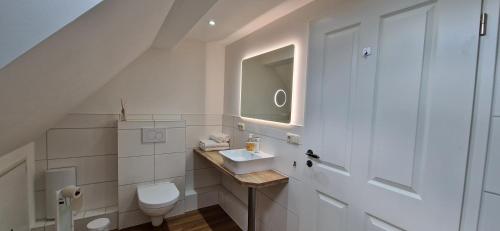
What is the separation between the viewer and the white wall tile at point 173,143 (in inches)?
100

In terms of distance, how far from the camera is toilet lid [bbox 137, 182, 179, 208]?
2049 millimetres

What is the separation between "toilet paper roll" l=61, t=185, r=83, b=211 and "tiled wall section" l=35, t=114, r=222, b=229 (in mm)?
969

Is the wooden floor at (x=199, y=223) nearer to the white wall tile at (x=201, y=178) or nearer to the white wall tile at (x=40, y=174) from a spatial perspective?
the white wall tile at (x=201, y=178)

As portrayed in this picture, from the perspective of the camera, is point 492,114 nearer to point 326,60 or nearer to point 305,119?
point 326,60

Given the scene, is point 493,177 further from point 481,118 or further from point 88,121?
point 88,121

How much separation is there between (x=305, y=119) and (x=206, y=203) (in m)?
2.03

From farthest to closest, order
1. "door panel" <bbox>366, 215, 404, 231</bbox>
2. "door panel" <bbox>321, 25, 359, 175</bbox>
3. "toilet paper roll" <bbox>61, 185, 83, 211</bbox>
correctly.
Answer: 1. "toilet paper roll" <bbox>61, 185, 83, 211</bbox>
2. "door panel" <bbox>321, 25, 359, 175</bbox>
3. "door panel" <bbox>366, 215, 404, 231</bbox>

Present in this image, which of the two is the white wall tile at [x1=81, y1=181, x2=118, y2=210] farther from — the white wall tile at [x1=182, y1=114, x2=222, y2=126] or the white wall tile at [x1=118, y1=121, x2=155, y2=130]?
the white wall tile at [x1=182, y1=114, x2=222, y2=126]

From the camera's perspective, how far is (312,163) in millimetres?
1619

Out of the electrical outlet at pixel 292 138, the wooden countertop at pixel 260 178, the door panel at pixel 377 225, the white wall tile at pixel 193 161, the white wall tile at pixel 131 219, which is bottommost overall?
the white wall tile at pixel 131 219

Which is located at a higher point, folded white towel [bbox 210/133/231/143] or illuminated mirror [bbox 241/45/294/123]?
illuminated mirror [bbox 241/45/294/123]

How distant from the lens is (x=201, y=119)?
2.95 meters

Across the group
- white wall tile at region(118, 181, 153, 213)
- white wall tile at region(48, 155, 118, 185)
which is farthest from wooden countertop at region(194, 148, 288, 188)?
white wall tile at region(48, 155, 118, 185)

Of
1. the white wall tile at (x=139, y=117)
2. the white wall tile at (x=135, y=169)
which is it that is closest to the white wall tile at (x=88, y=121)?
the white wall tile at (x=139, y=117)
